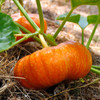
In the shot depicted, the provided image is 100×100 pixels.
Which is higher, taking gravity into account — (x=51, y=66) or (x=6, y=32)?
(x=6, y=32)

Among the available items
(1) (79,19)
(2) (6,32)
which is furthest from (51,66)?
(1) (79,19)

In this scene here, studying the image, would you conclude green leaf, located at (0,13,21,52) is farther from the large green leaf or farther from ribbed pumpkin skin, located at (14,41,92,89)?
the large green leaf

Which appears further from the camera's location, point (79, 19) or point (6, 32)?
point (79, 19)

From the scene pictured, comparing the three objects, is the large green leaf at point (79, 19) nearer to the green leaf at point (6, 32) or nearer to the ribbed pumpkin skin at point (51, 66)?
the ribbed pumpkin skin at point (51, 66)

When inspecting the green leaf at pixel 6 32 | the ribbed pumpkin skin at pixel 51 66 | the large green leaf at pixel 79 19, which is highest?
the green leaf at pixel 6 32

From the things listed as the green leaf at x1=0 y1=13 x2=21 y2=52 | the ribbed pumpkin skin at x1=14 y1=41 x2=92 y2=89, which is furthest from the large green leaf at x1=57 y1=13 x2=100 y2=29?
the green leaf at x1=0 y1=13 x2=21 y2=52

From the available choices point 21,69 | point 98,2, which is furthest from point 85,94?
point 98,2

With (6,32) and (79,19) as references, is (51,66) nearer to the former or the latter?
(6,32)

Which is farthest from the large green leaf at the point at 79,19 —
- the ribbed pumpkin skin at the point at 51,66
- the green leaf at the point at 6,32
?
the green leaf at the point at 6,32
